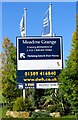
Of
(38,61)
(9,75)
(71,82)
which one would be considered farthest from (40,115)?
(9,75)

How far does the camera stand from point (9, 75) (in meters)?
24.3

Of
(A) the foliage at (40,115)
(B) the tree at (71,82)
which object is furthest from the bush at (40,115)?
(B) the tree at (71,82)

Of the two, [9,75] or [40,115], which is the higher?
[9,75]

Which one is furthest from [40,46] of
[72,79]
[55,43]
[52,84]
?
[72,79]

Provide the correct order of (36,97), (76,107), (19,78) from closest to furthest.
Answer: (76,107), (19,78), (36,97)

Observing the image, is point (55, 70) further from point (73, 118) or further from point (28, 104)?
point (73, 118)

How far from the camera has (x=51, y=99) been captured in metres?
20.2

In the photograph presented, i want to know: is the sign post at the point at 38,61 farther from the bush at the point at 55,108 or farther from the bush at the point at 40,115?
the bush at the point at 40,115

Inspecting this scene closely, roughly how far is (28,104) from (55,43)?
10.8 feet

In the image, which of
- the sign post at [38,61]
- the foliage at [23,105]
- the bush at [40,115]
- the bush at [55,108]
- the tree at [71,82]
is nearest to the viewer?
the tree at [71,82]

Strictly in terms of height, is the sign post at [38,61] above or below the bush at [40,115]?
above

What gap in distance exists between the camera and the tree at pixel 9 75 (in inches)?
942

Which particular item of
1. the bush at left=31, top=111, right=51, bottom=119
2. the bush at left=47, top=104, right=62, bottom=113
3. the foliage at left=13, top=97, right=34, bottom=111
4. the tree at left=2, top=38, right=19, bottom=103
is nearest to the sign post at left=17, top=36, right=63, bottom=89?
the foliage at left=13, top=97, right=34, bottom=111

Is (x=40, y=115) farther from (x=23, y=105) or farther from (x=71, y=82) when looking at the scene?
(x=23, y=105)
